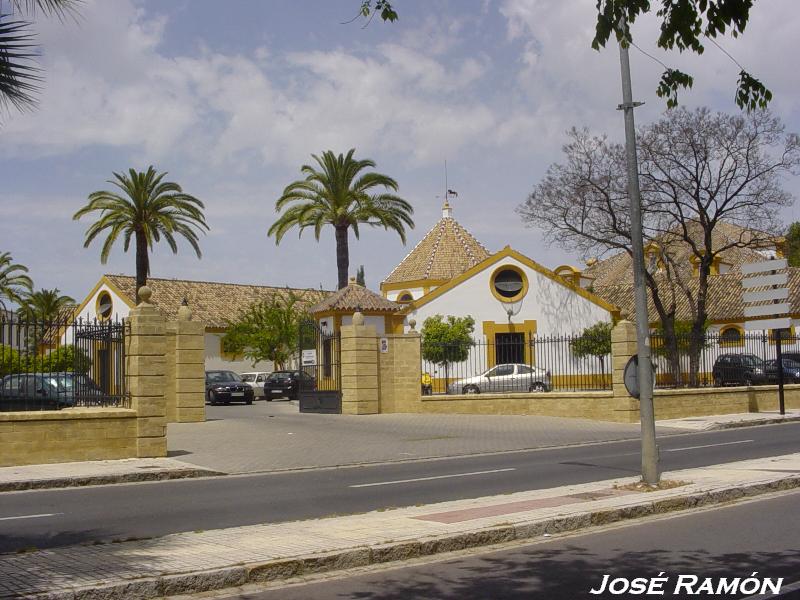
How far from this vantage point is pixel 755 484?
39.5 feet

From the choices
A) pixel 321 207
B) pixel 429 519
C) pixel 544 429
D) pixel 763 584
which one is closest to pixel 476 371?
pixel 544 429

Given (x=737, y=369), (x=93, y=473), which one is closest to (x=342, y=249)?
(x=737, y=369)

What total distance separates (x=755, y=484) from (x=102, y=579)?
28.1ft

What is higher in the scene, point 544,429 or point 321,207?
point 321,207

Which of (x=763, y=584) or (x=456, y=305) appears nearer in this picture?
(x=763, y=584)

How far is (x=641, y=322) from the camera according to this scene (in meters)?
12.6

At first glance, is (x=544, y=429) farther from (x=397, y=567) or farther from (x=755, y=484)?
(x=397, y=567)

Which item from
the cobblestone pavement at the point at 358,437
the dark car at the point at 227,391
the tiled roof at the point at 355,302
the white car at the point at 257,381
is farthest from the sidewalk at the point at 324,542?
the white car at the point at 257,381

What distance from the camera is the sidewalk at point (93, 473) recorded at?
1471 centimetres

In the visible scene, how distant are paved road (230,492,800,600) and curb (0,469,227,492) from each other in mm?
8641

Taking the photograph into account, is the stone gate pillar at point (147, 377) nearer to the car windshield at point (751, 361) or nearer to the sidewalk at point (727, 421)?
the sidewalk at point (727, 421)

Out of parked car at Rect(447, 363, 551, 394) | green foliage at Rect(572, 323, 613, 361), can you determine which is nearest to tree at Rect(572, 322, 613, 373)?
green foliage at Rect(572, 323, 613, 361)

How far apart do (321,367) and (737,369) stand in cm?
1451

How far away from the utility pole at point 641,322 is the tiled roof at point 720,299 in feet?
A: 129
